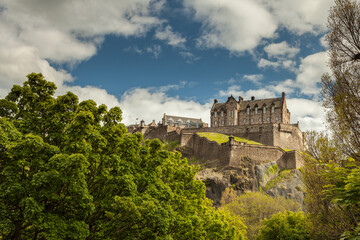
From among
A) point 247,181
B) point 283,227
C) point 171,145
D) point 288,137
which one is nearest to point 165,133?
point 171,145

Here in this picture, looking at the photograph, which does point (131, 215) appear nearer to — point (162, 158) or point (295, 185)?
point (162, 158)

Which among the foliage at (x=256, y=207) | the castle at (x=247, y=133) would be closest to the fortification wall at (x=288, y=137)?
the castle at (x=247, y=133)

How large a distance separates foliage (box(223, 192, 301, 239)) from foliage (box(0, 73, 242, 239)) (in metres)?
32.0

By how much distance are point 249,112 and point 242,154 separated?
94.3ft

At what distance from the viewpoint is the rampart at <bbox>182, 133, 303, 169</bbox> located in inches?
2763

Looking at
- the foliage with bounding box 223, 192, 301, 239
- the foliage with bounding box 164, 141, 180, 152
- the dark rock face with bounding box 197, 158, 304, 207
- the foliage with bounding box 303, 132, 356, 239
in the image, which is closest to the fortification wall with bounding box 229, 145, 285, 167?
the dark rock face with bounding box 197, 158, 304, 207

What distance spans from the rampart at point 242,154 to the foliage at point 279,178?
2613mm

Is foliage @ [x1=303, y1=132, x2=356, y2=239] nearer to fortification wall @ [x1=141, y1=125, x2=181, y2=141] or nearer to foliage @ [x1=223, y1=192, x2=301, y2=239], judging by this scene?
foliage @ [x1=223, y1=192, x2=301, y2=239]

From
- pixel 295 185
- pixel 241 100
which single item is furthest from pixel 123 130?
pixel 241 100

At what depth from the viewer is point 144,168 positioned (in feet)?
63.2

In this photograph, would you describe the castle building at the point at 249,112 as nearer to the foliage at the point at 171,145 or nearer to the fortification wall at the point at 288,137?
the fortification wall at the point at 288,137

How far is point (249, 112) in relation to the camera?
3812 inches

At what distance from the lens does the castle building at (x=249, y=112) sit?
93.5m

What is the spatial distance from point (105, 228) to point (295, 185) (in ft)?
189
